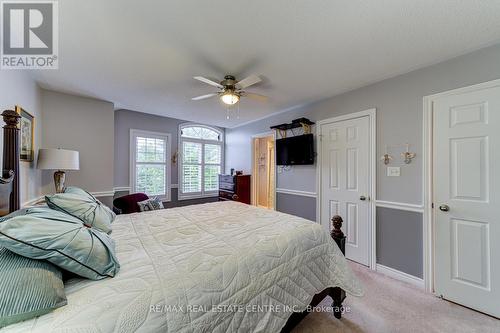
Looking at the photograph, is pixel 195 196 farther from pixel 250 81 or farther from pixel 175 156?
pixel 250 81

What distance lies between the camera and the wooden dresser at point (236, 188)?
15.4 ft

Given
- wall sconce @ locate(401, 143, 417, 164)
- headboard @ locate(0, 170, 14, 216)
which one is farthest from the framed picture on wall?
wall sconce @ locate(401, 143, 417, 164)

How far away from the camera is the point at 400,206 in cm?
243

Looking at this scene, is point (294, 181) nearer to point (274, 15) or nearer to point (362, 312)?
point (362, 312)

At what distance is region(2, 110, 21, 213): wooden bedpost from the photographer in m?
1.36

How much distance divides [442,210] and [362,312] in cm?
136

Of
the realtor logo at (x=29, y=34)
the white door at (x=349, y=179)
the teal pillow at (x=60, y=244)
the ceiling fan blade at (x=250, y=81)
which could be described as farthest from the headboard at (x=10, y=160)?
the white door at (x=349, y=179)

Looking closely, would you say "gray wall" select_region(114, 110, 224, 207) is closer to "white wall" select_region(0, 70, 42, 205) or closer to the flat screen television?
"white wall" select_region(0, 70, 42, 205)

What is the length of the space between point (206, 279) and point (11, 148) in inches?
65.2

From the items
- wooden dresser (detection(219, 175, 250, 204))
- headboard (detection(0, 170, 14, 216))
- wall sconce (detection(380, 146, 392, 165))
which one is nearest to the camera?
headboard (detection(0, 170, 14, 216))

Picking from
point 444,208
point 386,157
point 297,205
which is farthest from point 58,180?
point 444,208

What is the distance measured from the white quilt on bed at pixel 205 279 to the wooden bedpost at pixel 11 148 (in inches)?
27.4

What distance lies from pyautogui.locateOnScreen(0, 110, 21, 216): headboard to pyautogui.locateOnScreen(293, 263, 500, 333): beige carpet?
2.35m

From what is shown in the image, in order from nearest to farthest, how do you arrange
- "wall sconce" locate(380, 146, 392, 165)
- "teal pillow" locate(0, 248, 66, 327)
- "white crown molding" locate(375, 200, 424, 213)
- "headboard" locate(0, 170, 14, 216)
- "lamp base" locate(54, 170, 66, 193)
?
"teal pillow" locate(0, 248, 66, 327)
"headboard" locate(0, 170, 14, 216)
"white crown molding" locate(375, 200, 424, 213)
"wall sconce" locate(380, 146, 392, 165)
"lamp base" locate(54, 170, 66, 193)
